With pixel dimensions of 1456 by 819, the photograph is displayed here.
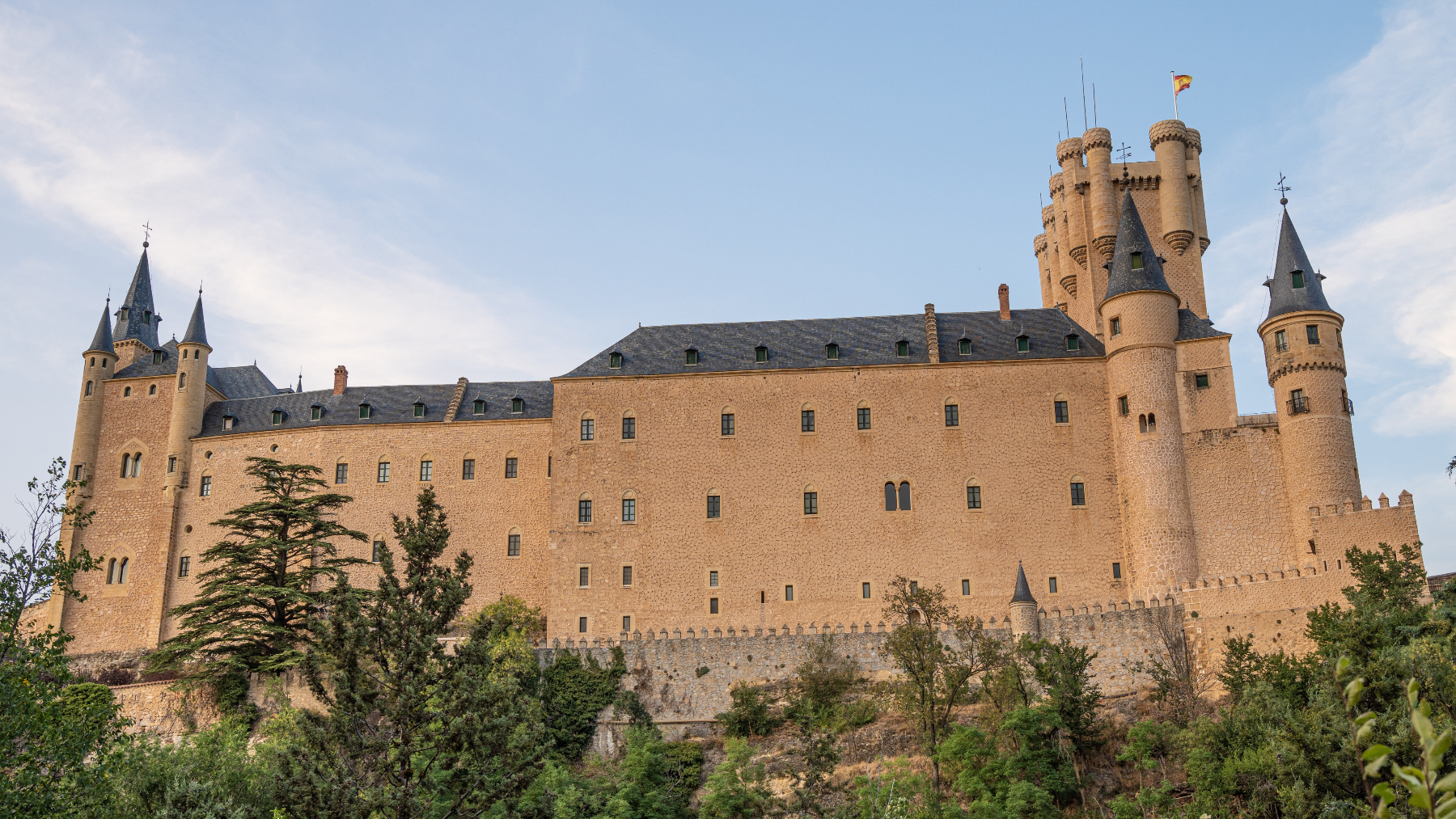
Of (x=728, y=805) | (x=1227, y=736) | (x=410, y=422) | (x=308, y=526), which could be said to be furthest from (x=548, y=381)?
(x=1227, y=736)

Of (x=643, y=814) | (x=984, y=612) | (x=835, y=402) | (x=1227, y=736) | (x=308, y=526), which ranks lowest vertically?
(x=643, y=814)

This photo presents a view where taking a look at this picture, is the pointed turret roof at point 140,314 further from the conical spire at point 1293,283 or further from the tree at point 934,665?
the conical spire at point 1293,283

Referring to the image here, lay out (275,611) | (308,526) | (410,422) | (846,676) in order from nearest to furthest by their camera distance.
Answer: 1. (846,676)
2. (275,611)
3. (308,526)
4. (410,422)

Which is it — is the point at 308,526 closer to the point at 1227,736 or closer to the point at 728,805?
the point at 728,805

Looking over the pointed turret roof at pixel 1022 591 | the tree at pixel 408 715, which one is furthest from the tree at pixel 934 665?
the tree at pixel 408 715

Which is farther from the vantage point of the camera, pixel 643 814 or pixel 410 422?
pixel 410 422

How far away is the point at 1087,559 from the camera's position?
38000 millimetres

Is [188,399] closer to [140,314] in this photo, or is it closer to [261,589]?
[140,314]

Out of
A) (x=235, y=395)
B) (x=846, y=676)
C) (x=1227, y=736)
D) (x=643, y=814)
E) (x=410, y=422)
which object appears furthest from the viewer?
(x=235, y=395)

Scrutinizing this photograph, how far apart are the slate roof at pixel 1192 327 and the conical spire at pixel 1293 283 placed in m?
2.18

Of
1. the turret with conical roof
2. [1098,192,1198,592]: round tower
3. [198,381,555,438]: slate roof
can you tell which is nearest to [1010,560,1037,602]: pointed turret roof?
[1098,192,1198,592]: round tower

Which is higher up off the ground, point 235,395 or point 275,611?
point 235,395

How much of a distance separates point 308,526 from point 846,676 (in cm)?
1913

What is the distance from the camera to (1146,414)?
37.8 meters
